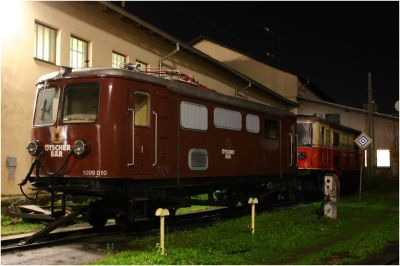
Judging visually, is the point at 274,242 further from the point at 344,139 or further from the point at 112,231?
the point at 344,139

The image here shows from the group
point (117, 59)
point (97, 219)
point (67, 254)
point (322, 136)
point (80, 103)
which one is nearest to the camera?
point (67, 254)

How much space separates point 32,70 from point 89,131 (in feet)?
20.5

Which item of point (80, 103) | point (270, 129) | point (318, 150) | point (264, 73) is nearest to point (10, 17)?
point (80, 103)

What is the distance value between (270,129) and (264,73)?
2556cm

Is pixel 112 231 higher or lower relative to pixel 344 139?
lower

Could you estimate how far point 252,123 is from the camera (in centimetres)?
1491

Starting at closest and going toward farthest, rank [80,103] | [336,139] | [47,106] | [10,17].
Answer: [80,103] < [47,106] < [10,17] < [336,139]

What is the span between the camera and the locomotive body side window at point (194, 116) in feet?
39.1

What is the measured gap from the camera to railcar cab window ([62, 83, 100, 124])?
403 inches

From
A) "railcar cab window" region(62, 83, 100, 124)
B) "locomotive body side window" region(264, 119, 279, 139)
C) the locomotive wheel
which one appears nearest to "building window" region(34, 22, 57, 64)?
"railcar cab window" region(62, 83, 100, 124)

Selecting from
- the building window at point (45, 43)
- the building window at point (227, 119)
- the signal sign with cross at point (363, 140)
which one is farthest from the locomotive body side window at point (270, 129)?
the building window at point (45, 43)

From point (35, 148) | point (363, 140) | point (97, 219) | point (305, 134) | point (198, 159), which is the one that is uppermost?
point (305, 134)

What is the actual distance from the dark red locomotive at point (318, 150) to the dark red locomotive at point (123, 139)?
350 inches

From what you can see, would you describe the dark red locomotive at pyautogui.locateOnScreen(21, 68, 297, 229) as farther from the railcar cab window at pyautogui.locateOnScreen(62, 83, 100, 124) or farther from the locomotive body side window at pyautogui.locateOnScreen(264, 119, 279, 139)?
the locomotive body side window at pyautogui.locateOnScreen(264, 119, 279, 139)
